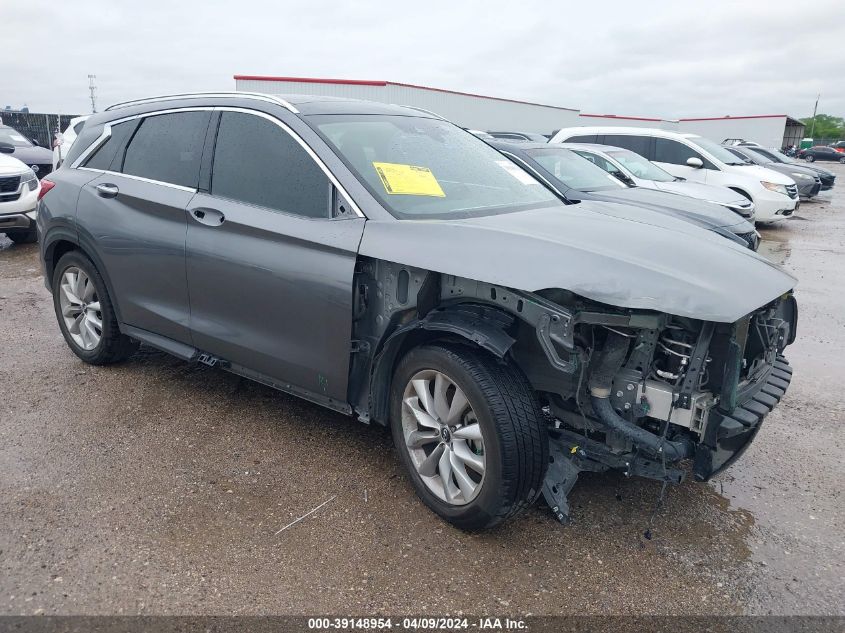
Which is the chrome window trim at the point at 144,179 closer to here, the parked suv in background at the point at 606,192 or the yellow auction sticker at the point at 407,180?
the yellow auction sticker at the point at 407,180

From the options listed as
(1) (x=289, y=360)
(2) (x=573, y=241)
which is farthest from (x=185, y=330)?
(2) (x=573, y=241)

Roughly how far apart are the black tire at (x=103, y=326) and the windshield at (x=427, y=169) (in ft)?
6.60

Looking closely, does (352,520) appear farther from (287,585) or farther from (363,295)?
(363,295)

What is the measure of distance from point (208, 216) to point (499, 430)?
2.01m

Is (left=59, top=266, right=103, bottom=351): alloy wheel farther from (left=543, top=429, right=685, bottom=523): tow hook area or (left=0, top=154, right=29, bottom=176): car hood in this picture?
(left=0, top=154, right=29, bottom=176): car hood

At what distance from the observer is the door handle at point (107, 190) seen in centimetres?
414

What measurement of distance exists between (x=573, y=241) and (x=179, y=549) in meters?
2.08

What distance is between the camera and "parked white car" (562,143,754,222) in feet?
30.0

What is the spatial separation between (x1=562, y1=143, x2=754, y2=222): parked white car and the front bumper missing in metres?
6.42

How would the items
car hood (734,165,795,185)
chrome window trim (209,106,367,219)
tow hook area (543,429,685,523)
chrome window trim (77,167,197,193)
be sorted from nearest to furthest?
tow hook area (543,429,685,523) < chrome window trim (209,106,367,219) < chrome window trim (77,167,197,193) < car hood (734,165,795,185)

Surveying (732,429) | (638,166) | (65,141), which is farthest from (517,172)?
(65,141)

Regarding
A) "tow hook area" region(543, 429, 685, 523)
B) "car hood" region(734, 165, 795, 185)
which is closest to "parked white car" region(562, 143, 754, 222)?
"car hood" region(734, 165, 795, 185)

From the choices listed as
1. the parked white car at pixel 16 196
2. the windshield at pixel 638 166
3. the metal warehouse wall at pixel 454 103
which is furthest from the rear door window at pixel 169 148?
the metal warehouse wall at pixel 454 103

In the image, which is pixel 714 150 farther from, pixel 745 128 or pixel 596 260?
pixel 745 128
